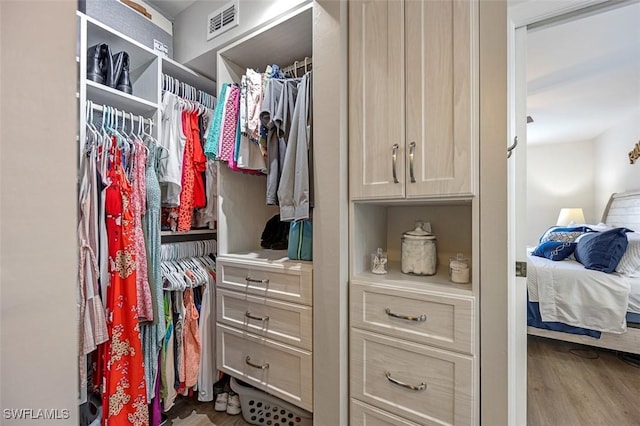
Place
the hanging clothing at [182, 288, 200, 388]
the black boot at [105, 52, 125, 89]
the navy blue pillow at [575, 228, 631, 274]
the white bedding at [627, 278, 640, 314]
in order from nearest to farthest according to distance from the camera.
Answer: the black boot at [105, 52, 125, 89], the hanging clothing at [182, 288, 200, 388], the white bedding at [627, 278, 640, 314], the navy blue pillow at [575, 228, 631, 274]

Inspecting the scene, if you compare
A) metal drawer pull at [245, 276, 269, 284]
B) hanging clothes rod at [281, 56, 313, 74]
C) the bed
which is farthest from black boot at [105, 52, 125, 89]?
the bed

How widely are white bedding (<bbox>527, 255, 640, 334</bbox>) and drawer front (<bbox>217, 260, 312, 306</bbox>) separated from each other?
2.04m

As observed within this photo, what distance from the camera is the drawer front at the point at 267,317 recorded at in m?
1.22

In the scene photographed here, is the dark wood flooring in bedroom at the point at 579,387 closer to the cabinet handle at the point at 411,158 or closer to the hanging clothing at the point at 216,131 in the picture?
the cabinet handle at the point at 411,158

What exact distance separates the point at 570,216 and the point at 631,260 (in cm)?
192

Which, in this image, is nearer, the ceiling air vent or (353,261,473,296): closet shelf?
(353,261,473,296): closet shelf

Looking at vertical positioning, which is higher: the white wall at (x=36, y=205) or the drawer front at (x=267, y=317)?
the white wall at (x=36, y=205)

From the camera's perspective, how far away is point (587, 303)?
6.59 feet

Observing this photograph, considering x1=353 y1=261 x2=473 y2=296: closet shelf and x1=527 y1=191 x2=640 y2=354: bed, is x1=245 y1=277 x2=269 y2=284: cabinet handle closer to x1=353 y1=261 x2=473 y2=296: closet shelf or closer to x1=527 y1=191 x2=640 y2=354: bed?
x1=353 y1=261 x2=473 y2=296: closet shelf

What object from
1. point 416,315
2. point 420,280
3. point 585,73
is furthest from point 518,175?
point 585,73

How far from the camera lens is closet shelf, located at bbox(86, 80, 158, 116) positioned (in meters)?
1.33

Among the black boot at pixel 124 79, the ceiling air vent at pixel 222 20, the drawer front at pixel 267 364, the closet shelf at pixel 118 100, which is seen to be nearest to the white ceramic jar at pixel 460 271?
the drawer front at pixel 267 364

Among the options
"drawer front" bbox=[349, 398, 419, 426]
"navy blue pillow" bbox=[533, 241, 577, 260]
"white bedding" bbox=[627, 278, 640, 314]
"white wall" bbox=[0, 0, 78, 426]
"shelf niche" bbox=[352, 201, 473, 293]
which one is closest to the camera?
"white wall" bbox=[0, 0, 78, 426]

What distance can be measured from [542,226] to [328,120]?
172 inches
